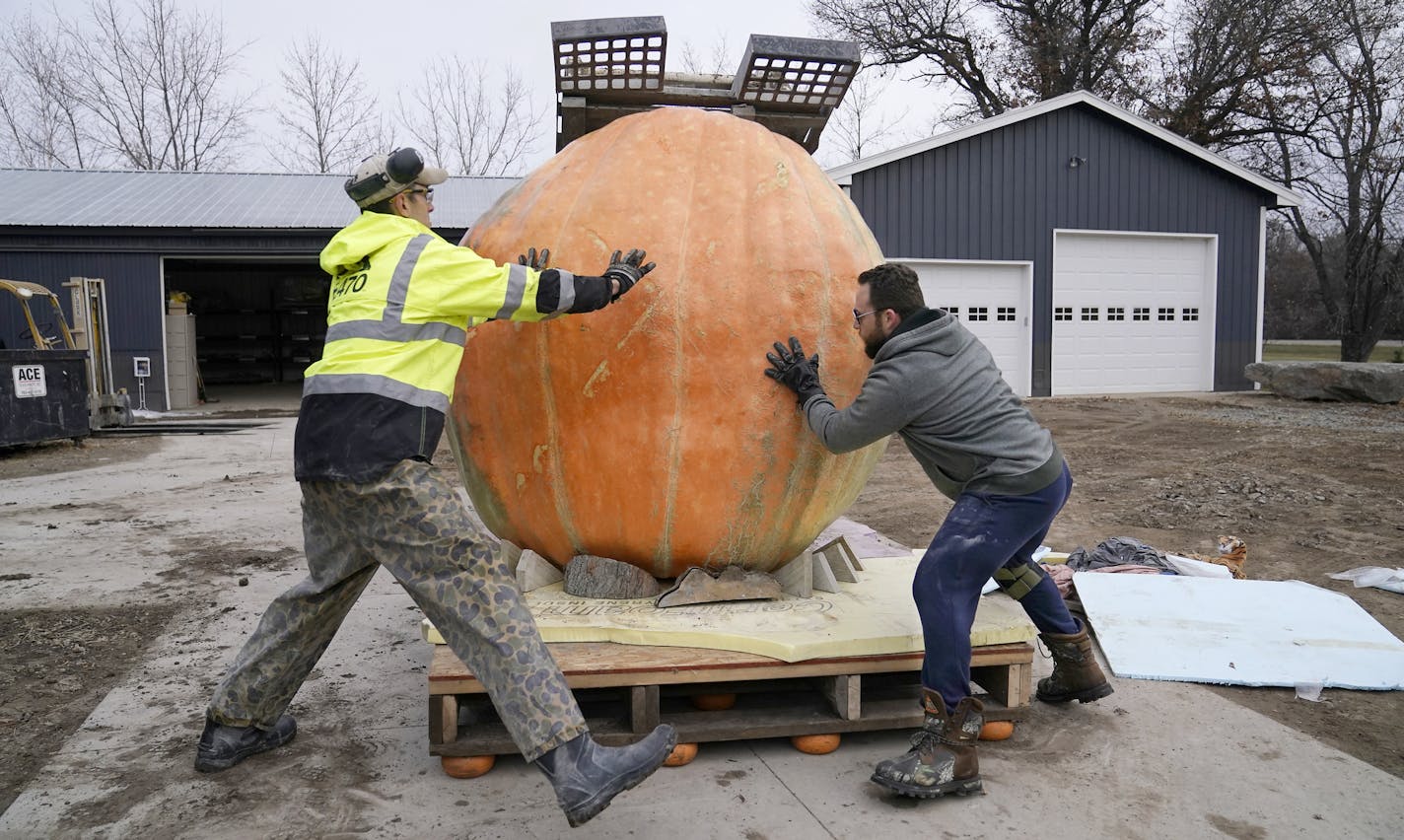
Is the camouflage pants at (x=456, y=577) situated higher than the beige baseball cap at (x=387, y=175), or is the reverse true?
the beige baseball cap at (x=387, y=175)

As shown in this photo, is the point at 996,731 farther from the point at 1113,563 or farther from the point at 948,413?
the point at 1113,563

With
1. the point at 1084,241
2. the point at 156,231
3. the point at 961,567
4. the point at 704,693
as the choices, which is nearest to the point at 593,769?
the point at 704,693

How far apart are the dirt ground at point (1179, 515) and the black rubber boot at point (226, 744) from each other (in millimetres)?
536

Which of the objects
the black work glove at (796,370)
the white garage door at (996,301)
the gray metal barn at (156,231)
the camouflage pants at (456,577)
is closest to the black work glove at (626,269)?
the black work glove at (796,370)

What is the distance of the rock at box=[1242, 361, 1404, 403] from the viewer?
1435cm

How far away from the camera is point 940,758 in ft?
9.04

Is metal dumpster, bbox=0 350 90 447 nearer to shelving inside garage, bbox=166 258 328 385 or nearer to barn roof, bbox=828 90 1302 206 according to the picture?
barn roof, bbox=828 90 1302 206

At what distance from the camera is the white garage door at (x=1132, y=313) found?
16.9 metres

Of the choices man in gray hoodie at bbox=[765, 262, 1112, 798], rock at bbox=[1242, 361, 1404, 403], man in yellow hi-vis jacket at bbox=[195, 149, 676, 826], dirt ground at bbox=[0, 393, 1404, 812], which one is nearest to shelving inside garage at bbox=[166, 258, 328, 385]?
dirt ground at bbox=[0, 393, 1404, 812]

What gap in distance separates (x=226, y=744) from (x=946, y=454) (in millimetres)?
2386

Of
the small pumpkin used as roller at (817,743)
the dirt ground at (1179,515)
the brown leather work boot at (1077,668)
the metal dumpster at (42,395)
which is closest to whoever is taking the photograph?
the small pumpkin used as roller at (817,743)

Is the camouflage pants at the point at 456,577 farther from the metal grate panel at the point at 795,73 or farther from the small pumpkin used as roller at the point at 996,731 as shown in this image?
the metal grate panel at the point at 795,73

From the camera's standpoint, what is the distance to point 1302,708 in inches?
138

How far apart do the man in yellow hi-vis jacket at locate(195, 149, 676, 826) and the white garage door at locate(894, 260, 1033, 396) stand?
14.4 m
